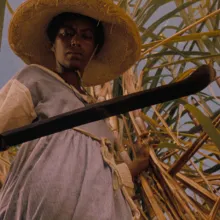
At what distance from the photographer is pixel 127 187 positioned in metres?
0.74

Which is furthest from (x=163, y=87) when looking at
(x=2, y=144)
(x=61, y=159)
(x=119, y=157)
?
(x=119, y=157)

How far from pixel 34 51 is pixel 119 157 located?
0.26m

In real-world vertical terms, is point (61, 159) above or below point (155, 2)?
below

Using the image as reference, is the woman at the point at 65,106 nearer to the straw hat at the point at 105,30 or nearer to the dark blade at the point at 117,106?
the straw hat at the point at 105,30

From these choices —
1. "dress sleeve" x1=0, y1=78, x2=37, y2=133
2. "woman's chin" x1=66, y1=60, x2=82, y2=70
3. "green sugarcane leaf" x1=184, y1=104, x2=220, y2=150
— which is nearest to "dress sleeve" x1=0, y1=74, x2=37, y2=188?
"dress sleeve" x1=0, y1=78, x2=37, y2=133

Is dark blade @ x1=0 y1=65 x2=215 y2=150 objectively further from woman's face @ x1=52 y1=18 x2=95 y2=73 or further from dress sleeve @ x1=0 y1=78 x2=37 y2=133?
woman's face @ x1=52 y1=18 x2=95 y2=73

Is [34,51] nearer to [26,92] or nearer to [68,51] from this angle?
[68,51]

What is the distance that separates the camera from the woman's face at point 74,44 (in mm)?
811

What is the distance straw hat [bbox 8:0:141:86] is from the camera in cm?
84

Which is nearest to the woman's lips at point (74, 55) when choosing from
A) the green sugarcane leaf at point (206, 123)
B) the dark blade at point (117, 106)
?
the green sugarcane leaf at point (206, 123)

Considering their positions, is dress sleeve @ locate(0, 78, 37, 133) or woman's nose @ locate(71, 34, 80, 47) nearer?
dress sleeve @ locate(0, 78, 37, 133)

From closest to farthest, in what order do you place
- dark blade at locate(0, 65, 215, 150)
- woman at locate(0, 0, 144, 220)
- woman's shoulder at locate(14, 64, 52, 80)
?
dark blade at locate(0, 65, 215, 150) < woman at locate(0, 0, 144, 220) < woman's shoulder at locate(14, 64, 52, 80)

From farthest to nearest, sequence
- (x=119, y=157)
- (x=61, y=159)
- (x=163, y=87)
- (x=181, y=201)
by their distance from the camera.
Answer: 1. (x=119, y=157)
2. (x=181, y=201)
3. (x=61, y=159)
4. (x=163, y=87)

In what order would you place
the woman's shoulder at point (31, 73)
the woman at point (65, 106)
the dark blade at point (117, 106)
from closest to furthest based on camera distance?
the dark blade at point (117, 106)
the woman at point (65, 106)
the woman's shoulder at point (31, 73)
